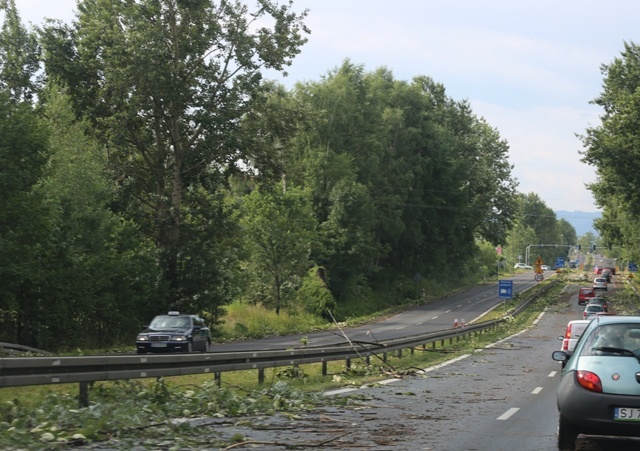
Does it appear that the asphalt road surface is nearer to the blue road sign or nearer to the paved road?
the blue road sign

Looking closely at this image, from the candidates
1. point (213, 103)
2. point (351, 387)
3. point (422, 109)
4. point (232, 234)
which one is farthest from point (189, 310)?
point (422, 109)

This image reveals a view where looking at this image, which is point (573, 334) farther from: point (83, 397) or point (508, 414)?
point (83, 397)

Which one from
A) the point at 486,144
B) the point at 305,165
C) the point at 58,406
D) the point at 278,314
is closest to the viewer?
the point at 58,406

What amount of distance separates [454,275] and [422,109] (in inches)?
1198

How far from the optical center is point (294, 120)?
46.4 m

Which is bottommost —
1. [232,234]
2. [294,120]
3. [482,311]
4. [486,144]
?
[482,311]

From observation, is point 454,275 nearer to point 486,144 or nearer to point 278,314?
point 486,144

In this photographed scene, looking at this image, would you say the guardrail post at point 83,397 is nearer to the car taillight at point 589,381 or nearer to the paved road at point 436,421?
the paved road at point 436,421

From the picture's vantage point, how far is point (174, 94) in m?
44.0

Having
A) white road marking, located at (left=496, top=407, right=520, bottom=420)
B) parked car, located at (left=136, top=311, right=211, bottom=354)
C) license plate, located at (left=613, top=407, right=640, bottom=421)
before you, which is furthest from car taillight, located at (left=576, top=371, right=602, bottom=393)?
parked car, located at (left=136, top=311, right=211, bottom=354)

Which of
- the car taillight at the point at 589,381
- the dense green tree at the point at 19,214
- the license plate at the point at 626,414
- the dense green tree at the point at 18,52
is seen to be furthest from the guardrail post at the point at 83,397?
the dense green tree at the point at 18,52

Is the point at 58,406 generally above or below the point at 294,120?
below

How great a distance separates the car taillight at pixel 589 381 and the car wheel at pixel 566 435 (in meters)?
0.49

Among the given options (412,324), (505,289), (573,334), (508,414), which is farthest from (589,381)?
(505,289)
